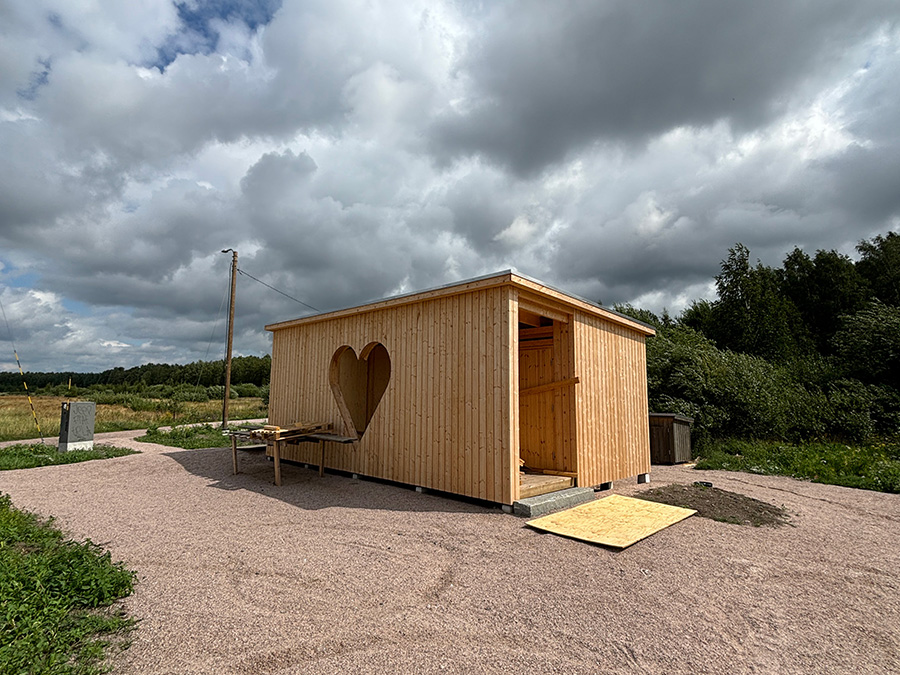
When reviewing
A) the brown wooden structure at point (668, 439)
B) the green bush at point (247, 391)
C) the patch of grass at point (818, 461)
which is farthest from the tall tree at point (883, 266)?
the green bush at point (247, 391)

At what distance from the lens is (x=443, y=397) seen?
20.6ft

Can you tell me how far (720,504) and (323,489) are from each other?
541 cm

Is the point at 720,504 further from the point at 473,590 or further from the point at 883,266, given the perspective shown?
the point at 883,266

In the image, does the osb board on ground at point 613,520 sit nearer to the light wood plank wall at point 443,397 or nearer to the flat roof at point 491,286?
the light wood plank wall at point 443,397

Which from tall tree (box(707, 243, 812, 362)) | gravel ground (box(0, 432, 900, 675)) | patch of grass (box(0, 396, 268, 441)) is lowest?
gravel ground (box(0, 432, 900, 675))

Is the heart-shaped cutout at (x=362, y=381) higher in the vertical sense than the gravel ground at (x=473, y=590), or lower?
higher

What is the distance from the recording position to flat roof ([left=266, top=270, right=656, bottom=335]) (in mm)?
5699

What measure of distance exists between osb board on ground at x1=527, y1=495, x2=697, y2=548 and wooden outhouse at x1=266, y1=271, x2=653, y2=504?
563 millimetres

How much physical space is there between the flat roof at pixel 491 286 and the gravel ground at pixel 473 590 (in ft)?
8.93

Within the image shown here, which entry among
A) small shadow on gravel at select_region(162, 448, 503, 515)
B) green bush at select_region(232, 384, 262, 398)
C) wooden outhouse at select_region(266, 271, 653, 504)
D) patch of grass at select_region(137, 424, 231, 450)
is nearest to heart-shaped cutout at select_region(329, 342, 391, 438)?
wooden outhouse at select_region(266, 271, 653, 504)

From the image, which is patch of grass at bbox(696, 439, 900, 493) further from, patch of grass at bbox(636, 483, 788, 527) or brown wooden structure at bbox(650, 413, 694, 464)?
patch of grass at bbox(636, 483, 788, 527)

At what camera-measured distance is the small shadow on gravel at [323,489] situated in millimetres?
5855

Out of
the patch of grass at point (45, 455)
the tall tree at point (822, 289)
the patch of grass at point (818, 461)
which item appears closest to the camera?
the patch of grass at point (818, 461)

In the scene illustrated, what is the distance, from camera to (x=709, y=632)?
2.86 m
